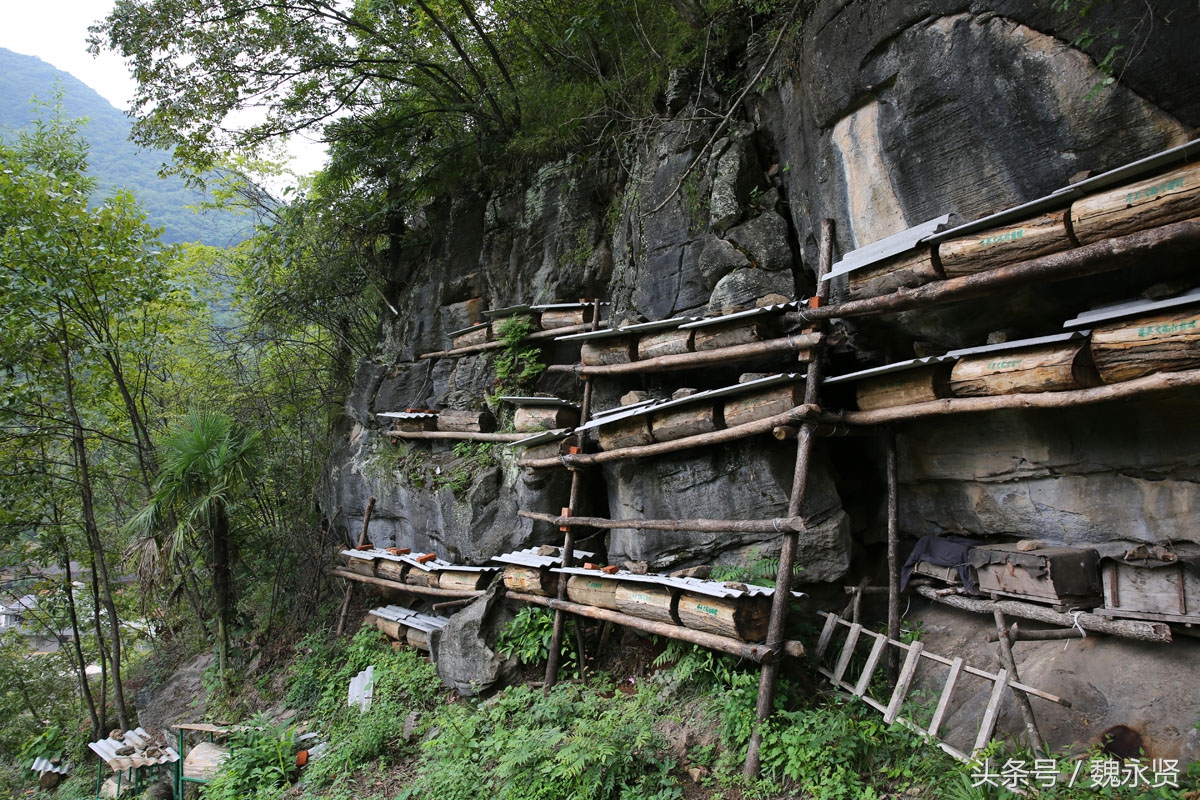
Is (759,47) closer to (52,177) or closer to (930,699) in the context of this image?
(930,699)

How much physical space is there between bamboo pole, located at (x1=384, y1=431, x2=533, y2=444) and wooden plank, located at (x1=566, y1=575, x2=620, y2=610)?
188 cm

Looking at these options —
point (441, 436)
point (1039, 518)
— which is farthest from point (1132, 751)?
point (441, 436)

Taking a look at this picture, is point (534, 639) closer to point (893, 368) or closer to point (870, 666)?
point (870, 666)

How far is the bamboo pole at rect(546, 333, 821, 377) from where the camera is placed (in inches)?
222

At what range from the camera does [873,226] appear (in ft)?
18.9

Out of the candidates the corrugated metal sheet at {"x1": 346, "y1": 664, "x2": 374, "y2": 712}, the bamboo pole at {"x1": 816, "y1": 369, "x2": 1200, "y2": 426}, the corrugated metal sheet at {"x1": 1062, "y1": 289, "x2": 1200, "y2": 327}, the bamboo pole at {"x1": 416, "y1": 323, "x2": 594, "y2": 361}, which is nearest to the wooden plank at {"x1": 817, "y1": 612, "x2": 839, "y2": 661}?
the bamboo pole at {"x1": 816, "y1": 369, "x2": 1200, "y2": 426}

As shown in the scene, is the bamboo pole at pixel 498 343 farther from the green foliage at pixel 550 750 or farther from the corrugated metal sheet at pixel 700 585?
the green foliage at pixel 550 750

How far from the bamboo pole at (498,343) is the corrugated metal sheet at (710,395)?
6.57 ft

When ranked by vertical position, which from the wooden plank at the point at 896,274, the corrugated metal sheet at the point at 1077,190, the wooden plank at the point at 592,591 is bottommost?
the wooden plank at the point at 592,591

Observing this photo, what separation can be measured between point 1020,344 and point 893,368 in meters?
0.87

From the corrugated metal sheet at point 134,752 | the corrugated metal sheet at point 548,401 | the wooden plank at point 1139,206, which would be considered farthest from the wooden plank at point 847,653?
the corrugated metal sheet at point 134,752

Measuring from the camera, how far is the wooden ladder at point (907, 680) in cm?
429

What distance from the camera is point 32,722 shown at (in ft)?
38.2

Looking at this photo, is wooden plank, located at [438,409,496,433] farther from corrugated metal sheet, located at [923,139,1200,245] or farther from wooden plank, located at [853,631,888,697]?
corrugated metal sheet, located at [923,139,1200,245]
